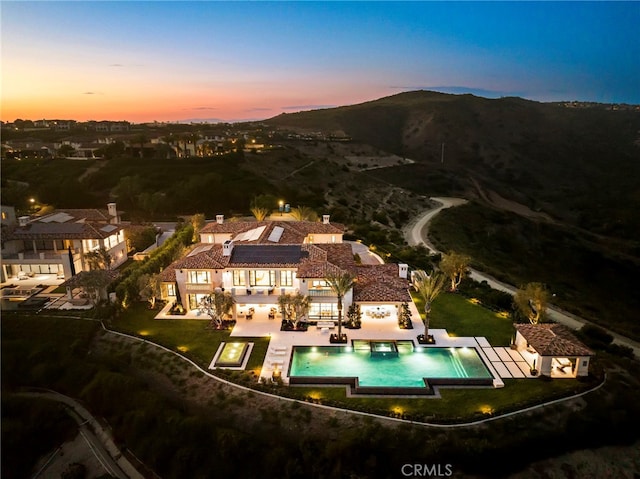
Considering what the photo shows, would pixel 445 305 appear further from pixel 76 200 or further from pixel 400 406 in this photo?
pixel 76 200

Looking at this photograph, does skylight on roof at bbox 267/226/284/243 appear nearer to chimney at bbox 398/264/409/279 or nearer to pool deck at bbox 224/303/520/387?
pool deck at bbox 224/303/520/387

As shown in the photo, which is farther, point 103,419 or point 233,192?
point 233,192

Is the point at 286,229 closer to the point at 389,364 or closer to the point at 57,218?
the point at 389,364

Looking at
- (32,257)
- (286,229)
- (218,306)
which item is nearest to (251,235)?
(286,229)

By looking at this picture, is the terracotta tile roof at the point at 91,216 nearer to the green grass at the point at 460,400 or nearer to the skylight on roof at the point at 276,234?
the skylight on roof at the point at 276,234

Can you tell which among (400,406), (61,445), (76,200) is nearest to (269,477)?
(400,406)

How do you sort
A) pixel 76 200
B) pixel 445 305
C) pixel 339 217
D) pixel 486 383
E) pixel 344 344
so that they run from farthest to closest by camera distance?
pixel 76 200 → pixel 339 217 → pixel 445 305 → pixel 344 344 → pixel 486 383

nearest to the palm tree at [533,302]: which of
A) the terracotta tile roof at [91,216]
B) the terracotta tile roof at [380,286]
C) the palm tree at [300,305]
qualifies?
the terracotta tile roof at [380,286]
